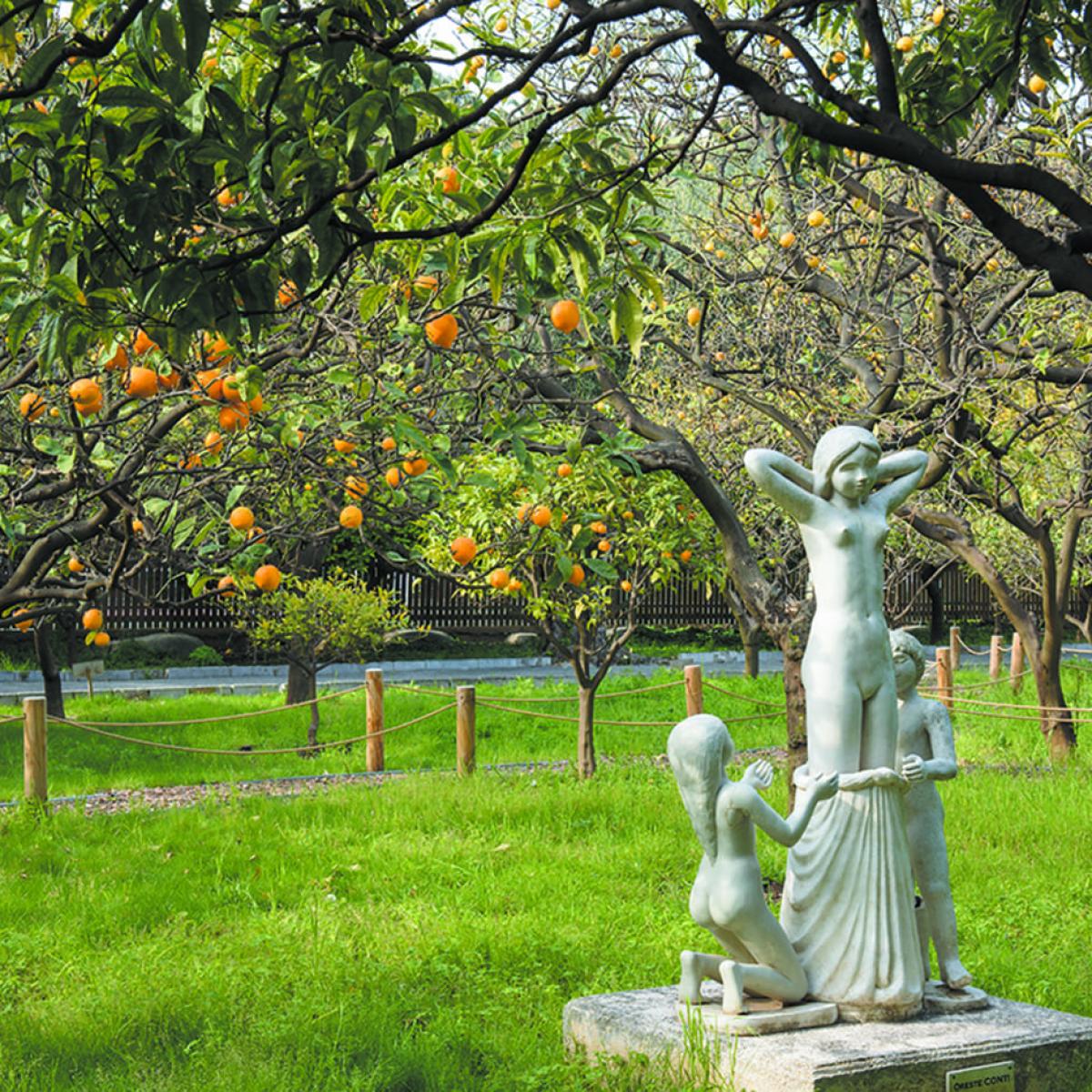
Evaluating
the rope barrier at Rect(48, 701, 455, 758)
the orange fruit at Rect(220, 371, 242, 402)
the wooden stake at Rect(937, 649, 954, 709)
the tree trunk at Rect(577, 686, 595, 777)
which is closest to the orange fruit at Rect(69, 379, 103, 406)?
the orange fruit at Rect(220, 371, 242, 402)

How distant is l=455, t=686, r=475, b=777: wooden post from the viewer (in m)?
11.2

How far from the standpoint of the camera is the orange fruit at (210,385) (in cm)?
471

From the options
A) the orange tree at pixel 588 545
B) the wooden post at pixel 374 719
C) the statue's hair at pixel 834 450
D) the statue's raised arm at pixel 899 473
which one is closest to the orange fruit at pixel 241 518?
the orange tree at pixel 588 545

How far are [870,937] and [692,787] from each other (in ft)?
2.31

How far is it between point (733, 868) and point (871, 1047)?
0.64 meters

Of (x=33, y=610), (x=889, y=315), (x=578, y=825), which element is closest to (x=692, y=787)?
(x=33, y=610)

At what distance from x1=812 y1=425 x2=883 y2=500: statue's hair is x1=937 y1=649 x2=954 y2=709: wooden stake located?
372 inches

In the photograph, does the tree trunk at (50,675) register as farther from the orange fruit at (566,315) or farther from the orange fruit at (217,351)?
the orange fruit at (566,315)

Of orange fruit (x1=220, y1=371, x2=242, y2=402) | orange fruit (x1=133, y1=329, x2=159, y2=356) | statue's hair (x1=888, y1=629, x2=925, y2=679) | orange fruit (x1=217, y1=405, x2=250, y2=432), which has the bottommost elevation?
statue's hair (x1=888, y1=629, x2=925, y2=679)

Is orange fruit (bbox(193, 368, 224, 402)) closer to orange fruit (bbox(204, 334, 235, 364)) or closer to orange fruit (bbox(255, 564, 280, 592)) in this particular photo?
orange fruit (bbox(204, 334, 235, 364))

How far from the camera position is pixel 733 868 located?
4.30 meters

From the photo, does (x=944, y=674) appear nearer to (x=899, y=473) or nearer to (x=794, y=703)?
(x=794, y=703)

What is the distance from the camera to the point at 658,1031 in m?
4.27

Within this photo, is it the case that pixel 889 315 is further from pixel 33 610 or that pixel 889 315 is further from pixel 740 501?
pixel 740 501
